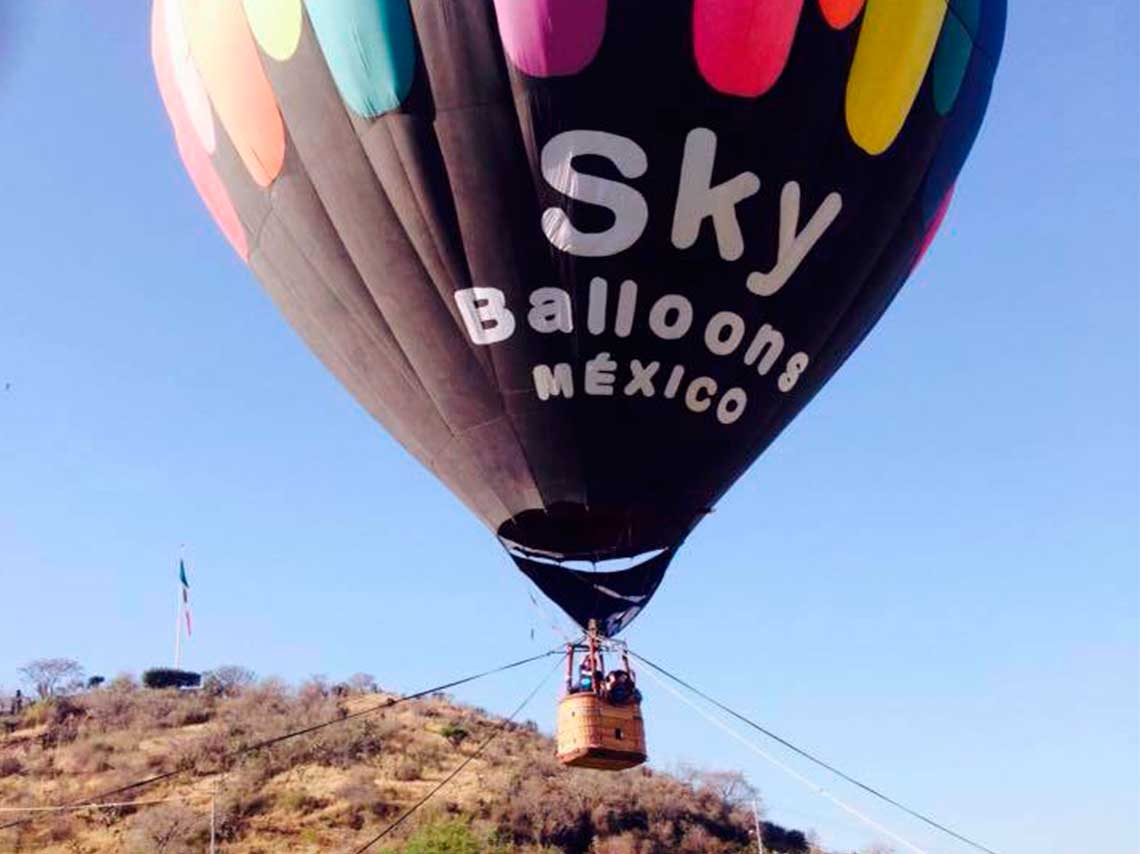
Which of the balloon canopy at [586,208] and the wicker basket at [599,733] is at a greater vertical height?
the balloon canopy at [586,208]

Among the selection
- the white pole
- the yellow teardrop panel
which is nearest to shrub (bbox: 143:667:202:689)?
the white pole

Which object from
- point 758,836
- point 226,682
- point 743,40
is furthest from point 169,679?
point 743,40

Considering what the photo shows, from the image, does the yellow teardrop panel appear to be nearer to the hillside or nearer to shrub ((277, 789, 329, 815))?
the hillside

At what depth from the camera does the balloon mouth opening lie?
11.2m

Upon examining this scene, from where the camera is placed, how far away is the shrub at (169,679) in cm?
4466

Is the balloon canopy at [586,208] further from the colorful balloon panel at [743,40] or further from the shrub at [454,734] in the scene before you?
the shrub at [454,734]

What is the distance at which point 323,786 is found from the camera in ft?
106

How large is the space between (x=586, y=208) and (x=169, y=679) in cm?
3852

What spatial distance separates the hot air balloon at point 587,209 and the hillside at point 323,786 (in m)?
18.3

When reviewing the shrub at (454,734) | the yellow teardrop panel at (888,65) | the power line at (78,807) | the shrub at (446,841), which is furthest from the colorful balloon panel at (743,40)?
the shrub at (454,734)

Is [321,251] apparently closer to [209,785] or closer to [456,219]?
[456,219]

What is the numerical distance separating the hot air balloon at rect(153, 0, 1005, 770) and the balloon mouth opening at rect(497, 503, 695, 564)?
3 centimetres

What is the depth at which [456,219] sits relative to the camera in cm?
1044

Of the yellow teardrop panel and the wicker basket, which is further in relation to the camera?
the yellow teardrop panel
